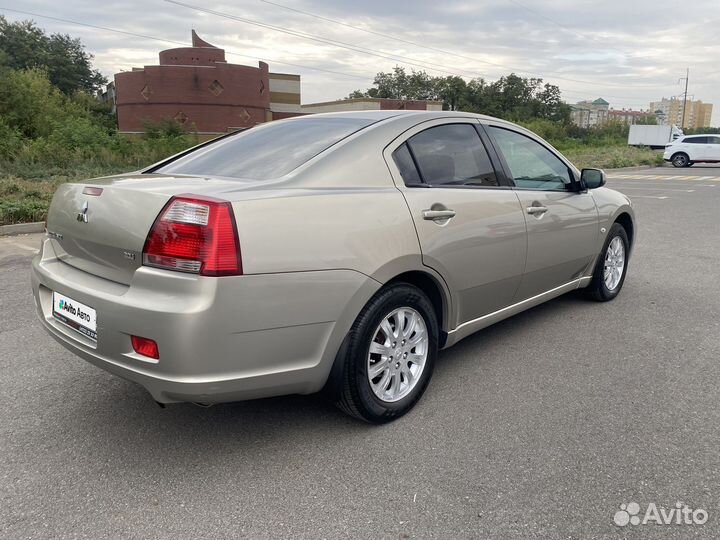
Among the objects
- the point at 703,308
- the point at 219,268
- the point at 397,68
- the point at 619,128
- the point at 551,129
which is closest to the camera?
the point at 219,268

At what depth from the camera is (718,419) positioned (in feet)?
9.72

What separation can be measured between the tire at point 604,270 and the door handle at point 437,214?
226cm

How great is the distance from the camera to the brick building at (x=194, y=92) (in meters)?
42.8

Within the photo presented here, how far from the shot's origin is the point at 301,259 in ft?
7.72

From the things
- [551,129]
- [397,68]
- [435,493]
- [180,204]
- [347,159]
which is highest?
[397,68]

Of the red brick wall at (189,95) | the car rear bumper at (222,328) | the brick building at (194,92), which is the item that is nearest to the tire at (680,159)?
the brick building at (194,92)

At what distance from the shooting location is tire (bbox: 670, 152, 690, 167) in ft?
103

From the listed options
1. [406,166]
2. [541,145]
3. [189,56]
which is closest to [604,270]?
[541,145]

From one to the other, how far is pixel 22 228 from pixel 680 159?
3320cm

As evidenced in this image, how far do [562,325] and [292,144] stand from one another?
2.65 m

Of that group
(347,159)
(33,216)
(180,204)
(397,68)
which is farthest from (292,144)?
(397,68)

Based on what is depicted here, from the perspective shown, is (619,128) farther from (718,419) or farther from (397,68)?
(718,419)

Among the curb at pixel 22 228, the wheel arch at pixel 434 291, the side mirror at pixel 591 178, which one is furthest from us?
the curb at pixel 22 228

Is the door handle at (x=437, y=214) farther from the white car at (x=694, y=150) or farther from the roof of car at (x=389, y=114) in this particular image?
the white car at (x=694, y=150)
